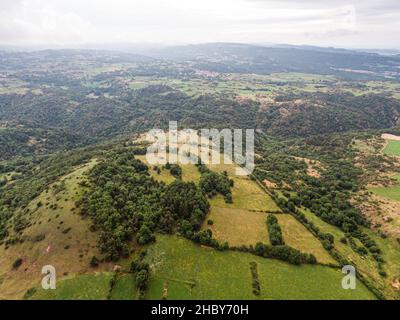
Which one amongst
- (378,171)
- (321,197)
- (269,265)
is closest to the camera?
(269,265)

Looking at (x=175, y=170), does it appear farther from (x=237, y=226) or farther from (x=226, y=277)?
(x=226, y=277)

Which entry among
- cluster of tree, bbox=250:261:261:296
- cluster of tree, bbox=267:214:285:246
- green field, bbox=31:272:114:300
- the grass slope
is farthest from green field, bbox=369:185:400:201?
the grass slope

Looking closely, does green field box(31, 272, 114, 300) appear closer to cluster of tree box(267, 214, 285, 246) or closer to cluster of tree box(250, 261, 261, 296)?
cluster of tree box(250, 261, 261, 296)

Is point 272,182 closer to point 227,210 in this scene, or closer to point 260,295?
point 227,210

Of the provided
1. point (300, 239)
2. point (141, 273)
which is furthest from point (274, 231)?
point (141, 273)

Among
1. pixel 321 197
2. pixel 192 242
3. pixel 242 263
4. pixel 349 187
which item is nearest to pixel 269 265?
pixel 242 263

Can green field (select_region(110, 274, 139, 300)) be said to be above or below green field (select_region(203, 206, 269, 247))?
below
